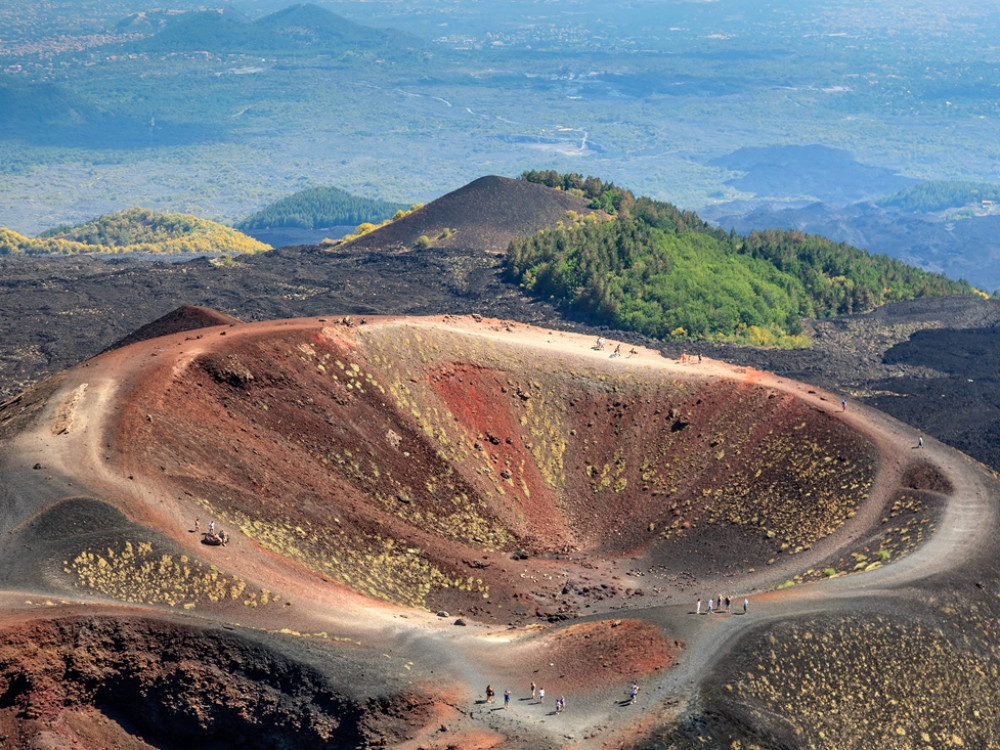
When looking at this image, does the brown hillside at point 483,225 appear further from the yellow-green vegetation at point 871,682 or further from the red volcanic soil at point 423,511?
the yellow-green vegetation at point 871,682

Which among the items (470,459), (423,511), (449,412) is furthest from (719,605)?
(449,412)

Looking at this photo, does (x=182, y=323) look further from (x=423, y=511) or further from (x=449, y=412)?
(x=423, y=511)

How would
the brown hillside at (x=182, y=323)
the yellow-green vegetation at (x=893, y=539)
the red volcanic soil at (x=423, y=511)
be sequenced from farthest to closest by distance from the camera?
the brown hillside at (x=182, y=323) → the yellow-green vegetation at (x=893, y=539) → the red volcanic soil at (x=423, y=511)

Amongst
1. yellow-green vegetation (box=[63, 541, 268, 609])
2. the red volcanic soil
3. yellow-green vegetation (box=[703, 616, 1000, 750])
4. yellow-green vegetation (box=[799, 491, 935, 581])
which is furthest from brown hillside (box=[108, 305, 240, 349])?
yellow-green vegetation (box=[703, 616, 1000, 750])

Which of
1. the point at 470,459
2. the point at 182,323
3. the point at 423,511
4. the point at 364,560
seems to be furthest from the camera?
the point at 182,323

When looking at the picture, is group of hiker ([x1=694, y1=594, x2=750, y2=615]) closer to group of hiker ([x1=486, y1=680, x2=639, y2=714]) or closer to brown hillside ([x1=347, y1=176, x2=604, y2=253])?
group of hiker ([x1=486, y1=680, x2=639, y2=714])

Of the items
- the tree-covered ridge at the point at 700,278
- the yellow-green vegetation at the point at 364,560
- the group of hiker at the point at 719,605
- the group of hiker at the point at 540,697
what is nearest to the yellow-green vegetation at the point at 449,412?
the yellow-green vegetation at the point at 364,560
